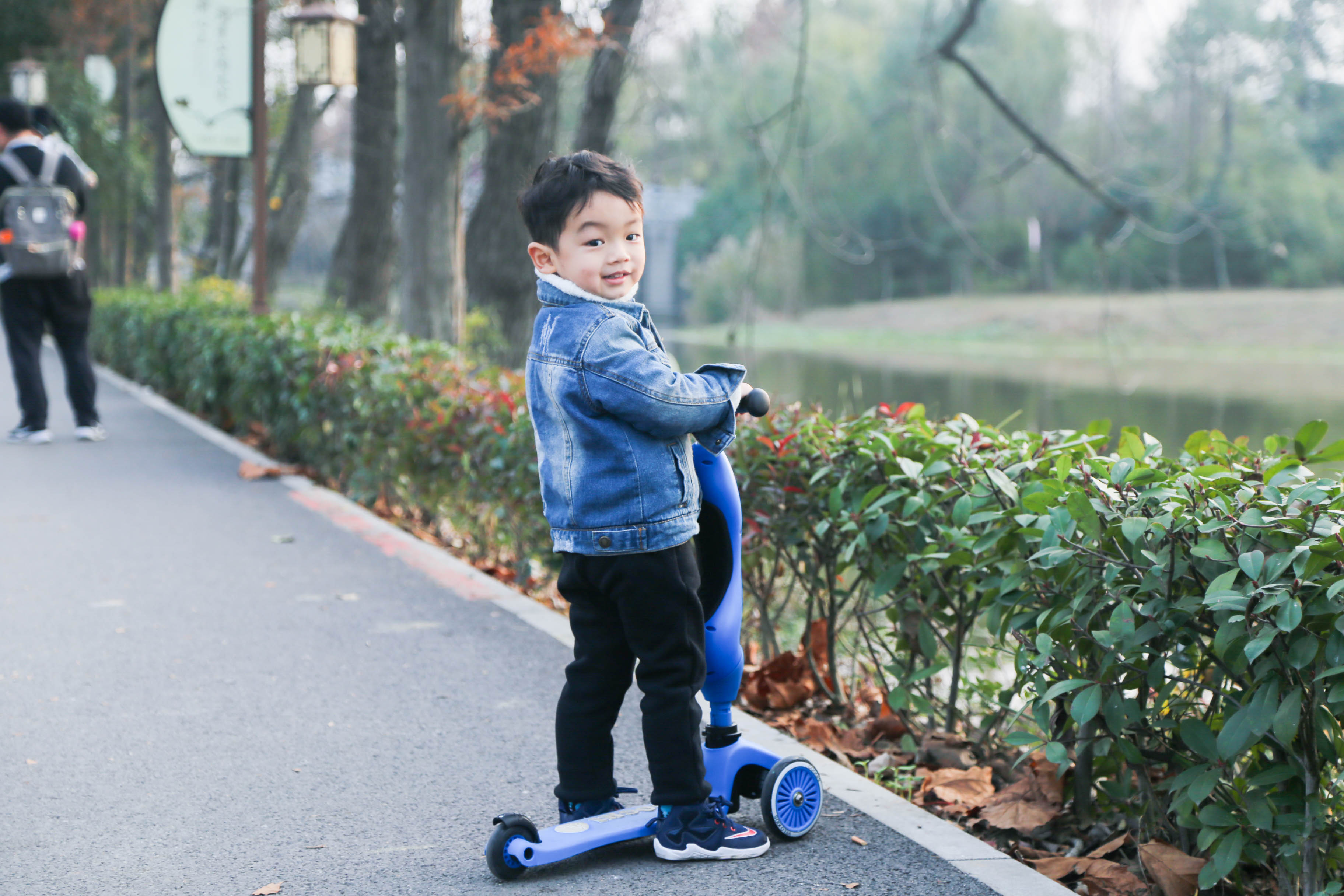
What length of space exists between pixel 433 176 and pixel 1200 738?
7.98 metres

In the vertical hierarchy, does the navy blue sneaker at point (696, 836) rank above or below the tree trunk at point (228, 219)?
below

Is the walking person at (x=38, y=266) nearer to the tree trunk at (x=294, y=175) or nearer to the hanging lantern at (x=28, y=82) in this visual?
the tree trunk at (x=294, y=175)

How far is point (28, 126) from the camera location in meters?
8.57

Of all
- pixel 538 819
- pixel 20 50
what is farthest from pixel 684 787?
pixel 20 50

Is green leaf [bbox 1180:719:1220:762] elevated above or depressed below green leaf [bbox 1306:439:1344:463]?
below

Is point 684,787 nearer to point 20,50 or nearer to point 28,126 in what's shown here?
point 28,126

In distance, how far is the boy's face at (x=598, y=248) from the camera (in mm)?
2473

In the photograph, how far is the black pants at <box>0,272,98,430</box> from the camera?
8617 mm

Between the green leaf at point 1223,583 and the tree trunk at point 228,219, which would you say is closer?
the green leaf at point 1223,583

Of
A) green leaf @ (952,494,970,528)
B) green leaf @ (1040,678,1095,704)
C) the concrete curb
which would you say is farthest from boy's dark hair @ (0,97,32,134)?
green leaf @ (1040,678,1095,704)

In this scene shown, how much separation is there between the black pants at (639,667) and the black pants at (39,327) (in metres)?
7.16

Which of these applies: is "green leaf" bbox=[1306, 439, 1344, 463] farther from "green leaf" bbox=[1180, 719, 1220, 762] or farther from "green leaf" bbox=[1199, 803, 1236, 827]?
"green leaf" bbox=[1199, 803, 1236, 827]

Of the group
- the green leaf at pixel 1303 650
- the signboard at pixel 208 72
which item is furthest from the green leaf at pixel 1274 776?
the signboard at pixel 208 72

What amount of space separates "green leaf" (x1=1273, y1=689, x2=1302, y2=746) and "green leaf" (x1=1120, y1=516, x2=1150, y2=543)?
394mm
